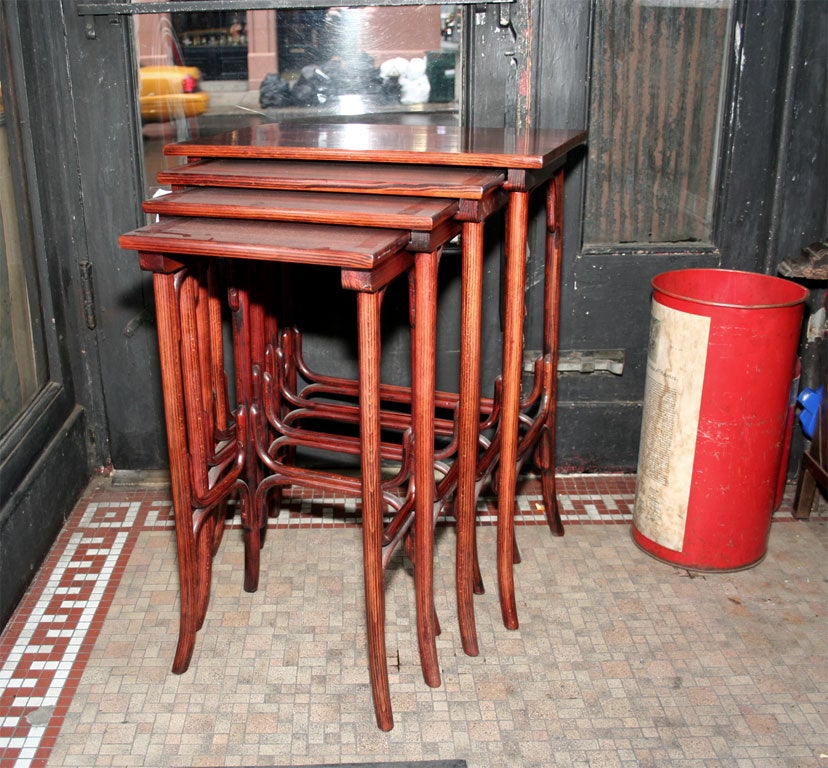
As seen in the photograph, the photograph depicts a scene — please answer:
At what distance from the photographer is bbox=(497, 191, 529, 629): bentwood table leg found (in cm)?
263

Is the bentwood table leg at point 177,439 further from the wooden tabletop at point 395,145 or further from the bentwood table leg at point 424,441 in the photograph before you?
the bentwood table leg at point 424,441

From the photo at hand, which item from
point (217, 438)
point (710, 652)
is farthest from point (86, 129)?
point (710, 652)

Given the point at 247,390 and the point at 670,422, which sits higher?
the point at 247,390

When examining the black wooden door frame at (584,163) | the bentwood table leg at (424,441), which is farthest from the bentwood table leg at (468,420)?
the black wooden door frame at (584,163)

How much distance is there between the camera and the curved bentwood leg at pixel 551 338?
122 inches

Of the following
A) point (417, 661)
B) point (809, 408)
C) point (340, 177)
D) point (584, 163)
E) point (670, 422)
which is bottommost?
point (417, 661)

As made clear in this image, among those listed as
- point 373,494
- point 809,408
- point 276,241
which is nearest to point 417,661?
point 373,494

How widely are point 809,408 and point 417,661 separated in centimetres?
183

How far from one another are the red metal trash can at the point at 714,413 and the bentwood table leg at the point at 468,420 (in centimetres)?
76

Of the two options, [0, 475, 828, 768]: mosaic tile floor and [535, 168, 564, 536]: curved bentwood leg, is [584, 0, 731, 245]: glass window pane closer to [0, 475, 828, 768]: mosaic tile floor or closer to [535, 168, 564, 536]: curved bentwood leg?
[535, 168, 564, 536]: curved bentwood leg

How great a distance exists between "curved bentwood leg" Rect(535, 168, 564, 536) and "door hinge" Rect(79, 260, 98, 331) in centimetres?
172

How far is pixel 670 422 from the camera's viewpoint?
3285 millimetres

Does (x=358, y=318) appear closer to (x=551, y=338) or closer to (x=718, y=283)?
(x=551, y=338)

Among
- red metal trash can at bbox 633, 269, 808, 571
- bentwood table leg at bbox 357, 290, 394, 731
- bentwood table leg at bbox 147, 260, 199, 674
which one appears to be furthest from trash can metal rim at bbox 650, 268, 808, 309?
bentwood table leg at bbox 147, 260, 199, 674
